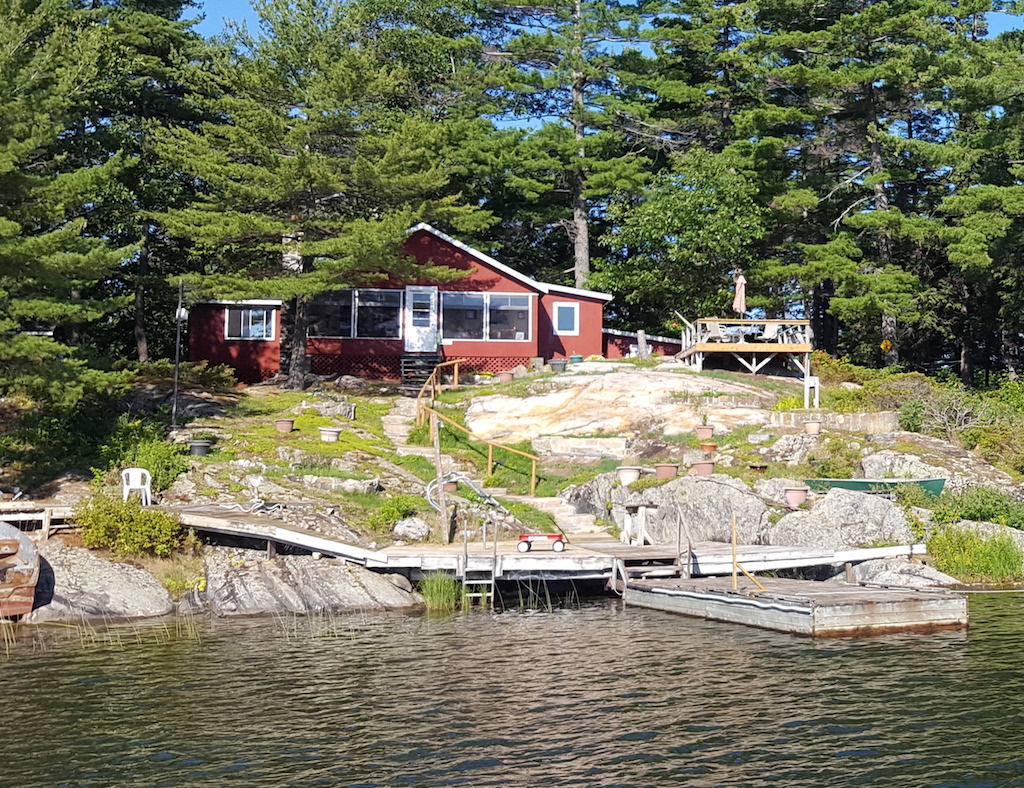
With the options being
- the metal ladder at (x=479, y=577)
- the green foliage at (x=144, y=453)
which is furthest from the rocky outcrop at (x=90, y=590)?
the metal ladder at (x=479, y=577)

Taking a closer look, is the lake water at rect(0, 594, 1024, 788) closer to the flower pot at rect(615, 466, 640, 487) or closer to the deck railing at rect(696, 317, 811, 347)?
the flower pot at rect(615, 466, 640, 487)

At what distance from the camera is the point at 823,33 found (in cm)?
4025

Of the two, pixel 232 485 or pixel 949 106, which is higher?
pixel 949 106

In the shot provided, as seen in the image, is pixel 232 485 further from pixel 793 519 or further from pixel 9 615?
pixel 793 519

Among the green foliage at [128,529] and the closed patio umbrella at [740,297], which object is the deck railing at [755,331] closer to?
the closed patio umbrella at [740,297]

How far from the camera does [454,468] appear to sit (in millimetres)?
27344

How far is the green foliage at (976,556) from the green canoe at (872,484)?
1390 millimetres

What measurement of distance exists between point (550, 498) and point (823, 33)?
945 inches

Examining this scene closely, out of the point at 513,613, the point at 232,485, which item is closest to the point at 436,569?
the point at 513,613

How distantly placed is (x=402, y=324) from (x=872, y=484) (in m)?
19.1

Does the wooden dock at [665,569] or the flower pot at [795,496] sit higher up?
the flower pot at [795,496]

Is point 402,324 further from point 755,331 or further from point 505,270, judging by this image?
point 755,331

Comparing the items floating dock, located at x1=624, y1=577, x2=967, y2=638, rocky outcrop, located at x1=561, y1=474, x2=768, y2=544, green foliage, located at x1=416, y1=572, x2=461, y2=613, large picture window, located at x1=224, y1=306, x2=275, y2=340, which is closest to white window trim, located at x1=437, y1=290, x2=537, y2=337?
large picture window, located at x1=224, y1=306, x2=275, y2=340

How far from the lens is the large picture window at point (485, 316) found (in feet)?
126
